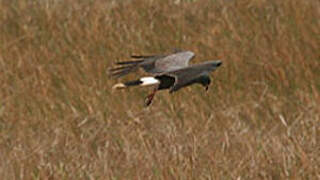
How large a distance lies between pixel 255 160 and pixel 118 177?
52cm

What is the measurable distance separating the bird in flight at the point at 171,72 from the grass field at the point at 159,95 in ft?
1.01

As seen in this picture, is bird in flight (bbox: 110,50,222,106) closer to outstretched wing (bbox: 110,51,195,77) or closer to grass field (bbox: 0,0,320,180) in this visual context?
outstretched wing (bbox: 110,51,195,77)

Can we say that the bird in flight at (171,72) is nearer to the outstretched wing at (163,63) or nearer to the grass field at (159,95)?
the outstretched wing at (163,63)

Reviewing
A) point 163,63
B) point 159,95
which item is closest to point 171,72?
point 163,63

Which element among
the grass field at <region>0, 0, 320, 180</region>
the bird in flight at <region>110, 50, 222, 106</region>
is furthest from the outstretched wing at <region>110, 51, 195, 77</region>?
the grass field at <region>0, 0, 320, 180</region>

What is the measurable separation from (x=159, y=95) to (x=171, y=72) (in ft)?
5.56

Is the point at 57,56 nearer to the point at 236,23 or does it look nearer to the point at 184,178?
the point at 236,23

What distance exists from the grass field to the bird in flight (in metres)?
0.31

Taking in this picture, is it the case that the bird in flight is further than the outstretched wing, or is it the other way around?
the outstretched wing

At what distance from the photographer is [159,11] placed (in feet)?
21.6

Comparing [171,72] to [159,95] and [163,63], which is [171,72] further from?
[159,95]

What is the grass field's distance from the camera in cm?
400

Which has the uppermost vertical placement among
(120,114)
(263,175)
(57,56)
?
(57,56)

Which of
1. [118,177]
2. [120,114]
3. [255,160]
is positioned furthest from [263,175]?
[120,114]
